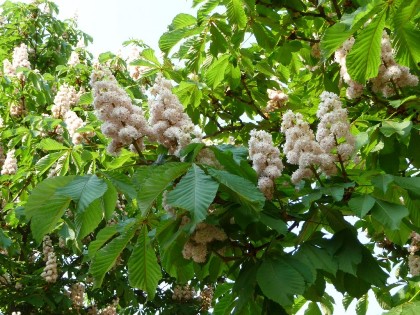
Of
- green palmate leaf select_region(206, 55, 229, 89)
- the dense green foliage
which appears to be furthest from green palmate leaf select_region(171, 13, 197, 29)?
green palmate leaf select_region(206, 55, 229, 89)

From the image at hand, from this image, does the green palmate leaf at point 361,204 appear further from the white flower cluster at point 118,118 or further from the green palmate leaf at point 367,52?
the white flower cluster at point 118,118

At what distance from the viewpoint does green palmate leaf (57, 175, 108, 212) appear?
5.49ft

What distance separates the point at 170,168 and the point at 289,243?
710 millimetres

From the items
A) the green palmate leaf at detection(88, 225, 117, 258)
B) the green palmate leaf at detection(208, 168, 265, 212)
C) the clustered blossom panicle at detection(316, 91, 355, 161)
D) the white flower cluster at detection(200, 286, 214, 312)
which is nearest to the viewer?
the green palmate leaf at detection(208, 168, 265, 212)

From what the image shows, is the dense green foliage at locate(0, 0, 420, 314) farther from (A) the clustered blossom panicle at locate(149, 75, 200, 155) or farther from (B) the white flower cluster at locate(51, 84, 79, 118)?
(B) the white flower cluster at locate(51, 84, 79, 118)

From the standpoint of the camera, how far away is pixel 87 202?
5.47 feet

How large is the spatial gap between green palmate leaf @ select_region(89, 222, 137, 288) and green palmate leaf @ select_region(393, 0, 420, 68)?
1116 mm

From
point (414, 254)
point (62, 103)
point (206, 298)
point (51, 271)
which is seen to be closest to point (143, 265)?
point (414, 254)

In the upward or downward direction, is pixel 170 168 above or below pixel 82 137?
below

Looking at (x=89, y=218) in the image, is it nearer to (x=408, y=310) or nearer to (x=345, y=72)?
(x=408, y=310)

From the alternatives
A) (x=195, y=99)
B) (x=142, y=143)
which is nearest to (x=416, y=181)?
(x=142, y=143)

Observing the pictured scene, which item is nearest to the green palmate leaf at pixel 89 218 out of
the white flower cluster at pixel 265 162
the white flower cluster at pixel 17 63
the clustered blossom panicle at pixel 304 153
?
the white flower cluster at pixel 265 162

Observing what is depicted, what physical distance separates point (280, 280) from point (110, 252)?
1.98 feet

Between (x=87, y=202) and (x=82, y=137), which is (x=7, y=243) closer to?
(x=82, y=137)
